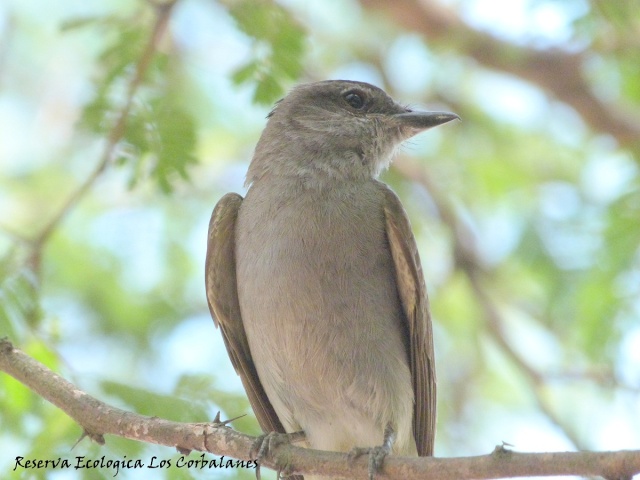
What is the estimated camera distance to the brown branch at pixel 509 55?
10383 millimetres

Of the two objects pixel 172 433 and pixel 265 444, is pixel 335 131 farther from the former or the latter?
pixel 172 433

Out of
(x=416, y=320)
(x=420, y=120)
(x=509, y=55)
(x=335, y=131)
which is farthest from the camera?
(x=509, y=55)

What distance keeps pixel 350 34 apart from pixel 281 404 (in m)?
6.27

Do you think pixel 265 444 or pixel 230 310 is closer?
pixel 265 444

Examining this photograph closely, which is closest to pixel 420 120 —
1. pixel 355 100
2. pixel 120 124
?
pixel 355 100

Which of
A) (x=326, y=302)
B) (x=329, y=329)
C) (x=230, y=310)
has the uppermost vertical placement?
(x=230, y=310)

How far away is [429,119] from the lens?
731cm

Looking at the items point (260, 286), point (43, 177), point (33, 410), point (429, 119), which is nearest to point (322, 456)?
point (260, 286)

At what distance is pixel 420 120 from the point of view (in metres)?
7.34

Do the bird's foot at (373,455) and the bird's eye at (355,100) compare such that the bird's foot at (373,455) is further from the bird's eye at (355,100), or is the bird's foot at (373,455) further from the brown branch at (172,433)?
the bird's eye at (355,100)

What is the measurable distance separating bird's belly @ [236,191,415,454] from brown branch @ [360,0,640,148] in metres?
4.86

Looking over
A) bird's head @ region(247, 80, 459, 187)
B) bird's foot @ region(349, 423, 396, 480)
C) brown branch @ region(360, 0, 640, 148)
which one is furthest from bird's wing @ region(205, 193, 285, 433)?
brown branch @ region(360, 0, 640, 148)

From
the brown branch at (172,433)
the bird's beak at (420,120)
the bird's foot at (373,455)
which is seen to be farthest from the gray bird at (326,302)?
the brown branch at (172,433)

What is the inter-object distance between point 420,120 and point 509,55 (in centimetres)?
365
